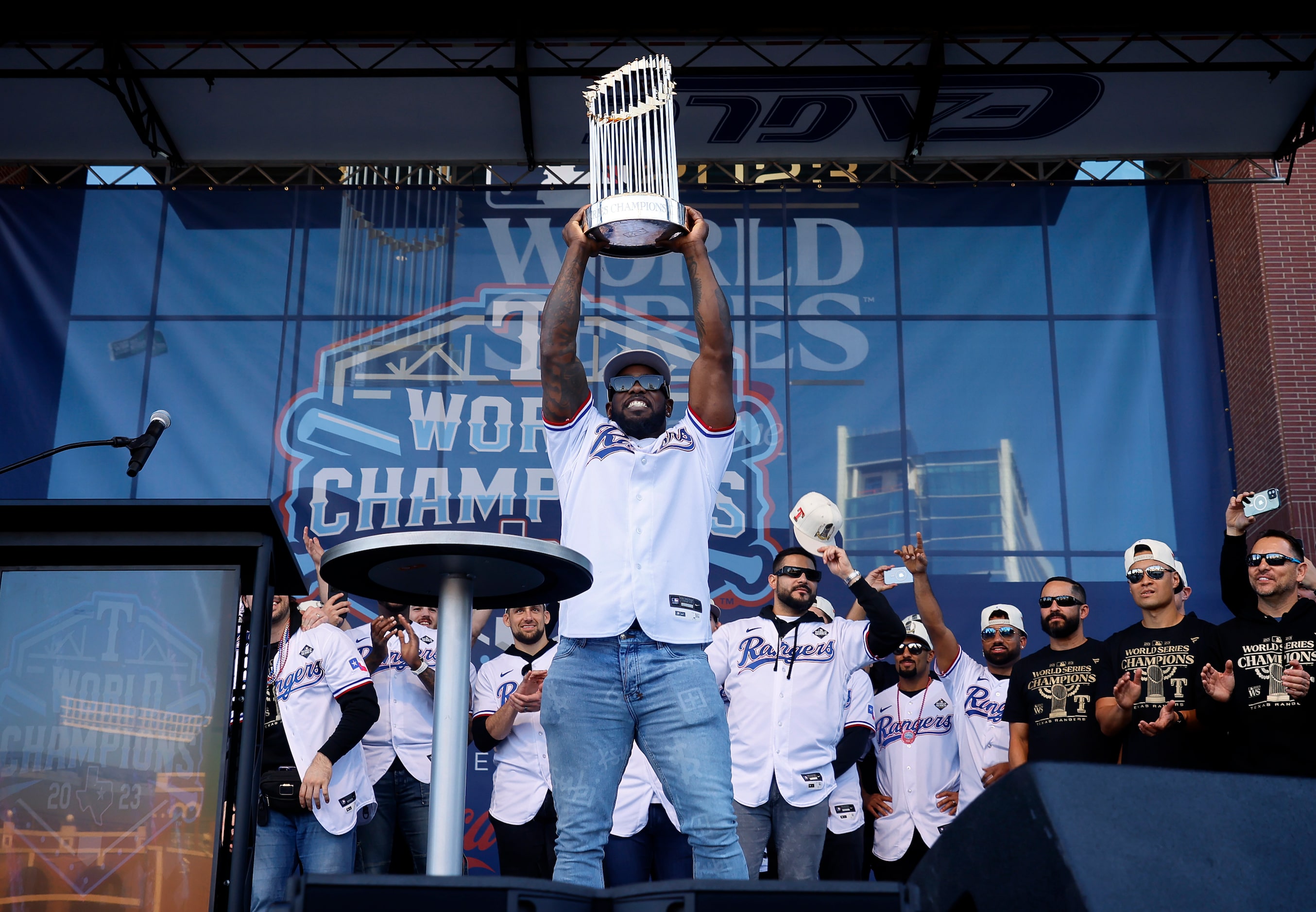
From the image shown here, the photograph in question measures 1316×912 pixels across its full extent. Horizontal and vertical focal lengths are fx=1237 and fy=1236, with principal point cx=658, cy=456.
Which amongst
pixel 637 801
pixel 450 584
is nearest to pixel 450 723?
pixel 450 584

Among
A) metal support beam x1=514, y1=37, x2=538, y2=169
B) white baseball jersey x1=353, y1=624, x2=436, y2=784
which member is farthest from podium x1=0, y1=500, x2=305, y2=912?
metal support beam x1=514, y1=37, x2=538, y2=169

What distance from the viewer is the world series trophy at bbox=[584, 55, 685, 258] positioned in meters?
2.96

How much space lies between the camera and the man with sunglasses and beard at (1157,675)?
4.42 metres

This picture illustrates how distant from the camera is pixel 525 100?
271 inches

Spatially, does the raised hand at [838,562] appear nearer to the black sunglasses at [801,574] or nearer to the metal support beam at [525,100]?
the black sunglasses at [801,574]

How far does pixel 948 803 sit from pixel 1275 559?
1.71m

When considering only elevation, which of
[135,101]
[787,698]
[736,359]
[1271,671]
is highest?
[135,101]

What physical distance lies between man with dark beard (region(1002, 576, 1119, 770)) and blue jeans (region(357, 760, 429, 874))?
2.42 m

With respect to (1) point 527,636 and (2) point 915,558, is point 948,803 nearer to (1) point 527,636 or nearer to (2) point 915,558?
(2) point 915,558

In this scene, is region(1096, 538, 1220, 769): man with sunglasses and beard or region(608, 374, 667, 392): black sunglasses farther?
region(1096, 538, 1220, 769): man with sunglasses and beard

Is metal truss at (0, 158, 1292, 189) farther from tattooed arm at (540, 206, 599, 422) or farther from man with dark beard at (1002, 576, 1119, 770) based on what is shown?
tattooed arm at (540, 206, 599, 422)

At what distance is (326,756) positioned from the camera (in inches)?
170

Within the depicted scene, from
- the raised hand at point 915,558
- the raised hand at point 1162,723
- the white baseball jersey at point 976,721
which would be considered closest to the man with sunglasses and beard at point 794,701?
the raised hand at point 915,558

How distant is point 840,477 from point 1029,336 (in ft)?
4.58
